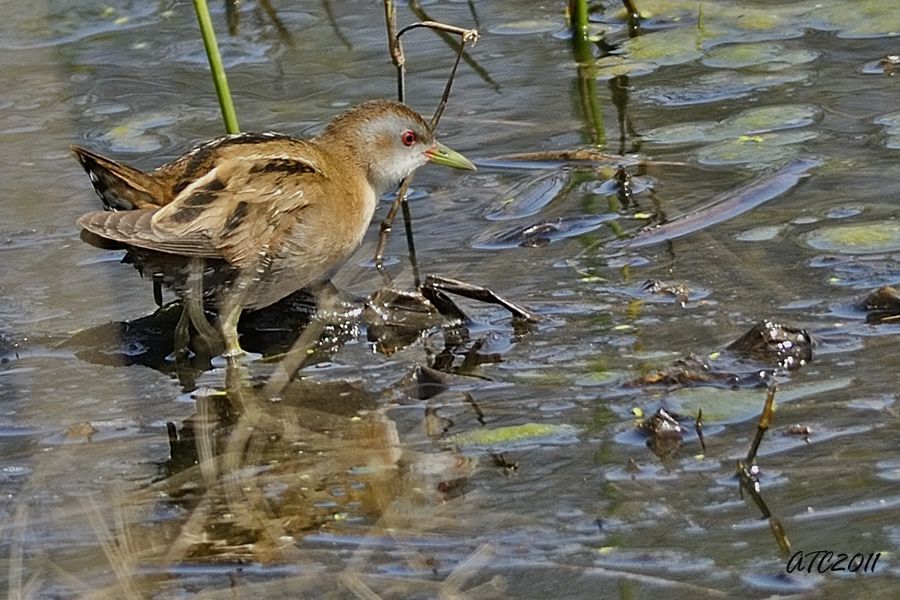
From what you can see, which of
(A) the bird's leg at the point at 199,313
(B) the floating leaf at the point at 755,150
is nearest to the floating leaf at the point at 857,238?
(B) the floating leaf at the point at 755,150

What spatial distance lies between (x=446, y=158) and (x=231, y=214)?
122cm

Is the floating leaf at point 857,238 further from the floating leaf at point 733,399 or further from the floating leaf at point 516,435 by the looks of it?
the floating leaf at point 516,435

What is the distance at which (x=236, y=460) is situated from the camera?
4.14 meters

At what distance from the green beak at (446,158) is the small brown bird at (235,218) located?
539 millimetres

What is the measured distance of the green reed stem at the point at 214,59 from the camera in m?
5.16

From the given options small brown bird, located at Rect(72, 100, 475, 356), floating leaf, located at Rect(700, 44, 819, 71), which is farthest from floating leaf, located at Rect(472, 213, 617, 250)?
floating leaf, located at Rect(700, 44, 819, 71)

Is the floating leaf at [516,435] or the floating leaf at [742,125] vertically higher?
the floating leaf at [516,435]

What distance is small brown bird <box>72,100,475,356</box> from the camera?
491cm

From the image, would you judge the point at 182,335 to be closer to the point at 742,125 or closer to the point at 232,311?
the point at 232,311

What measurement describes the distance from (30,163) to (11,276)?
130cm

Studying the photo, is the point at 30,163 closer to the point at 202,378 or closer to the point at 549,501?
the point at 202,378

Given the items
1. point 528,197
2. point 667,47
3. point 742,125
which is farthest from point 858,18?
point 528,197

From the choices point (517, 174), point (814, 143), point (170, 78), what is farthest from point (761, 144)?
point (170, 78)

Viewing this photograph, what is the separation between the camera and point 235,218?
5062 millimetres
